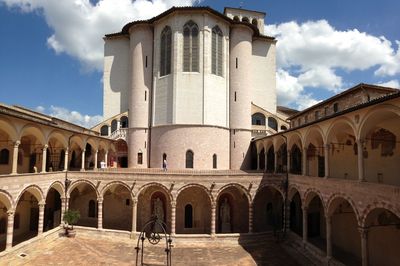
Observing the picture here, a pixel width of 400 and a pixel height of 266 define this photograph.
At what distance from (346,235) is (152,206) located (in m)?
15.4

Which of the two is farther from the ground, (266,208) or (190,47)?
(190,47)

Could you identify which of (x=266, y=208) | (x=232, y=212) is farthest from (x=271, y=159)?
(x=232, y=212)

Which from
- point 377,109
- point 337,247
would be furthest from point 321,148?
point 377,109

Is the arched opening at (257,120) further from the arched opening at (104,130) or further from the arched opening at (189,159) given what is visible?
the arched opening at (104,130)

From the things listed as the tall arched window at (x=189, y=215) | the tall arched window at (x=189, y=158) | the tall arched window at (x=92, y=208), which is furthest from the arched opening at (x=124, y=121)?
the tall arched window at (x=189, y=215)

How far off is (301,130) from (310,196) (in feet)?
14.7

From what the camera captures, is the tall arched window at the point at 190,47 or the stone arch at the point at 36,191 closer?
the stone arch at the point at 36,191

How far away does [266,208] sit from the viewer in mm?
28062

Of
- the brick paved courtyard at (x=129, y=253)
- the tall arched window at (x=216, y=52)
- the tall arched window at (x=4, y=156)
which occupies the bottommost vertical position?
the brick paved courtyard at (x=129, y=253)

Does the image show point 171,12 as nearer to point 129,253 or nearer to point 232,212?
point 232,212

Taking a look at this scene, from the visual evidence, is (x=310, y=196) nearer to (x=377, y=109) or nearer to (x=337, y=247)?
(x=337, y=247)

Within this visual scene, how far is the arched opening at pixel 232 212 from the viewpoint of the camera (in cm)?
2714

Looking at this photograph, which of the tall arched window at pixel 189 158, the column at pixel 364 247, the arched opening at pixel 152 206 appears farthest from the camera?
the tall arched window at pixel 189 158

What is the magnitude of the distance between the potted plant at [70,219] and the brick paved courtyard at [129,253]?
1.84 feet
